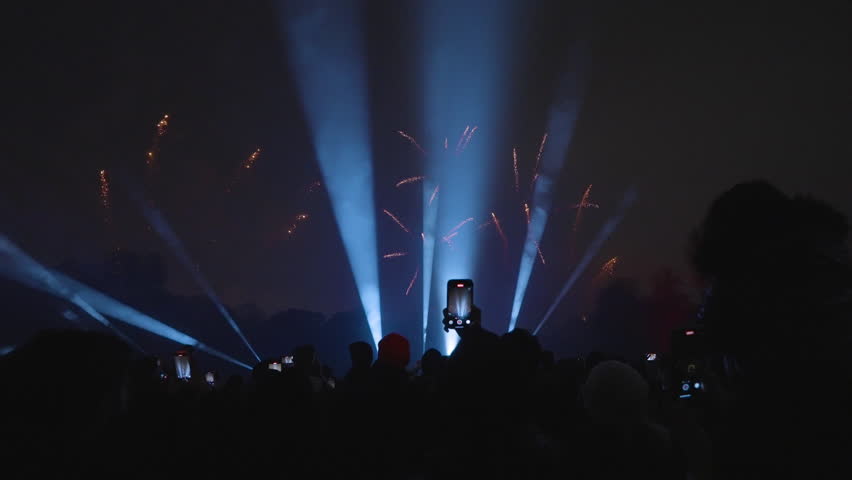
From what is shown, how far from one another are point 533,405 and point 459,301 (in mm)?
5989

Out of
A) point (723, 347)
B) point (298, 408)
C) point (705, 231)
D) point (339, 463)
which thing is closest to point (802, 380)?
point (723, 347)

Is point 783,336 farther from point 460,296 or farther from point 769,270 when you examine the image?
point 460,296

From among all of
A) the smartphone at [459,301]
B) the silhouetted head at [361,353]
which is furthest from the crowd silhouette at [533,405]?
the smartphone at [459,301]

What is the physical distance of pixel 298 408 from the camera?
433 centimetres

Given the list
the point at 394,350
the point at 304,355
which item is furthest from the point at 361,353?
the point at 304,355

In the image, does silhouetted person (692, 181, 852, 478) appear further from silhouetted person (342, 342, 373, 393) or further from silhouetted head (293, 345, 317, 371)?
silhouetted head (293, 345, 317, 371)

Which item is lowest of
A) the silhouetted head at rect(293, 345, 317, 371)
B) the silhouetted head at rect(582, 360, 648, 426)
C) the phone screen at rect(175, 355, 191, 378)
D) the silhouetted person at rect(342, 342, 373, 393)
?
the silhouetted head at rect(582, 360, 648, 426)

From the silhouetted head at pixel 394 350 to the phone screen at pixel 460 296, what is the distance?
12.3 feet

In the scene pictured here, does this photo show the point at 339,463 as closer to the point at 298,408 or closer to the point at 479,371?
the point at 298,408

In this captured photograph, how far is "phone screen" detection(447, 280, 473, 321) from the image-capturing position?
8.79 m

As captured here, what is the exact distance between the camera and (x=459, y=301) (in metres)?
8.92

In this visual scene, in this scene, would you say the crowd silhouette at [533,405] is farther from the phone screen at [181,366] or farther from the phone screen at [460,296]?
the phone screen at [181,366]

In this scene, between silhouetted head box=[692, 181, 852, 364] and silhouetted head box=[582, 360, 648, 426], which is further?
silhouetted head box=[582, 360, 648, 426]

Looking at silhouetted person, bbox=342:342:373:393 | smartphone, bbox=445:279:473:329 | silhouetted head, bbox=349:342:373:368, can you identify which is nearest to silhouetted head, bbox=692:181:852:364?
silhouetted person, bbox=342:342:373:393
